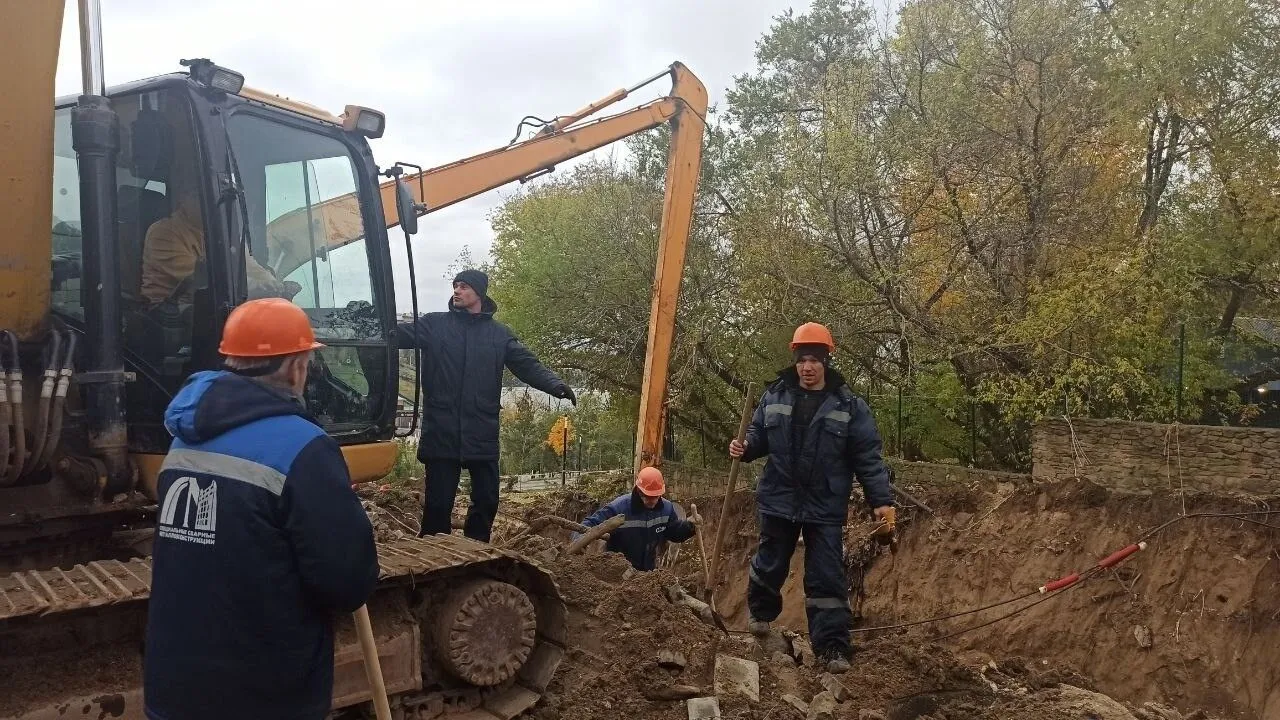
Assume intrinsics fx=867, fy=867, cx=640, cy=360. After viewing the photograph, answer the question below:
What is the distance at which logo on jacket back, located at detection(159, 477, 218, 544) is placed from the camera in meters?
2.19

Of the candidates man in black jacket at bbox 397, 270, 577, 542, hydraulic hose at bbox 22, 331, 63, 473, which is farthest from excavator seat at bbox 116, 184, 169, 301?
man in black jacket at bbox 397, 270, 577, 542

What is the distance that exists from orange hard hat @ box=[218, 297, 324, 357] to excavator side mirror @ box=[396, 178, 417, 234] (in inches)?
89.5

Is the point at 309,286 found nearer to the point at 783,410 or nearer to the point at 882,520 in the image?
the point at 783,410

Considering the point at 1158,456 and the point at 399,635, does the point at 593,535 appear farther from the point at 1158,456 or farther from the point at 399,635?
the point at 1158,456

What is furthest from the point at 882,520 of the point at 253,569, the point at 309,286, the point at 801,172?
the point at 801,172

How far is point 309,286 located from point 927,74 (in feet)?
32.7

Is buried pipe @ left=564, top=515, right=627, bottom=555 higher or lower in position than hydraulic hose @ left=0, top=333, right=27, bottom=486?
lower

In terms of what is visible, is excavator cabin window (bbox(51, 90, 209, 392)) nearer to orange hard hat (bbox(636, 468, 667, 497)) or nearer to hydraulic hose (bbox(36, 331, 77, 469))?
hydraulic hose (bbox(36, 331, 77, 469))

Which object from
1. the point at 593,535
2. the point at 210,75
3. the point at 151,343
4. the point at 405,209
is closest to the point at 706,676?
the point at 593,535

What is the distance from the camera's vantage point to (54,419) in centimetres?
331

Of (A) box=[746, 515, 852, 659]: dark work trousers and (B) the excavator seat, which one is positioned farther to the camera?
(A) box=[746, 515, 852, 659]: dark work trousers

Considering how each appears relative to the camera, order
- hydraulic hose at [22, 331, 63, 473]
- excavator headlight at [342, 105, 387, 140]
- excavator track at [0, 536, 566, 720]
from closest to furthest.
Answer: excavator track at [0, 536, 566, 720] < hydraulic hose at [22, 331, 63, 473] < excavator headlight at [342, 105, 387, 140]

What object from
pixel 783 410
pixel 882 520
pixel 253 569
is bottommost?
pixel 882 520

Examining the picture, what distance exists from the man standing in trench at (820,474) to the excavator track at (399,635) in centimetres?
168
